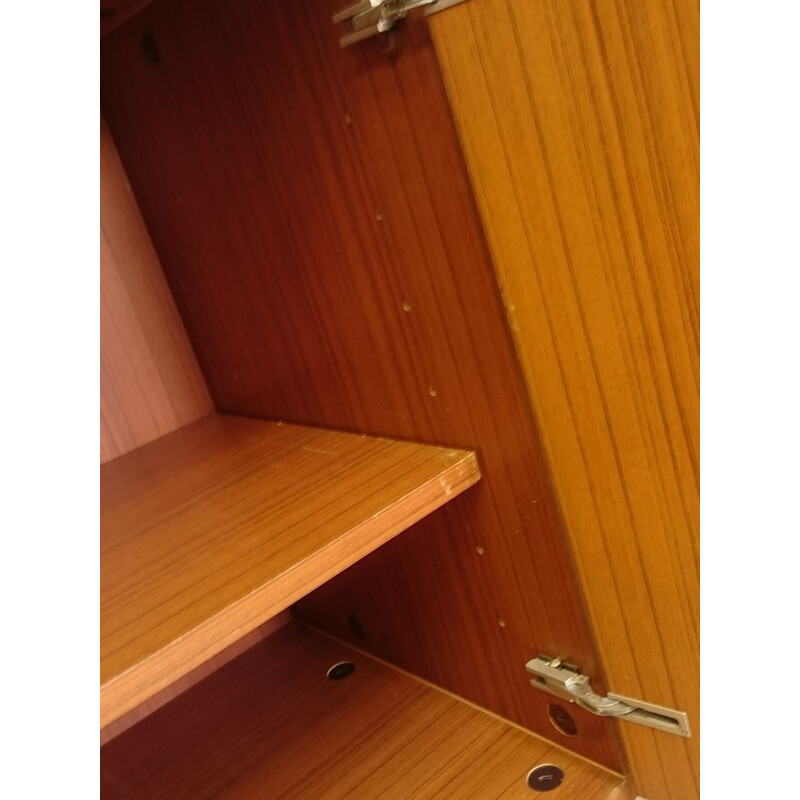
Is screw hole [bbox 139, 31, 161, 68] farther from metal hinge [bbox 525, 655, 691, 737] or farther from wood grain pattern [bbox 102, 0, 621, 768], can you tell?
metal hinge [bbox 525, 655, 691, 737]

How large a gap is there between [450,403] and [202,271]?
1.27 feet

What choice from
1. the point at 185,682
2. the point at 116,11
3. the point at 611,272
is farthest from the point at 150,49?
the point at 185,682

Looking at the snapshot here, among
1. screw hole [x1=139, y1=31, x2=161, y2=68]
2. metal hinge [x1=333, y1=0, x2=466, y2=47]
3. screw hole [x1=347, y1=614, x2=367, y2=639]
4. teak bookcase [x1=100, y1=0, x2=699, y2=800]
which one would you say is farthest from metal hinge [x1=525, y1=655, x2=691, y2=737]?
screw hole [x1=139, y1=31, x2=161, y2=68]

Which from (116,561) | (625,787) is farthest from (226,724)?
(625,787)

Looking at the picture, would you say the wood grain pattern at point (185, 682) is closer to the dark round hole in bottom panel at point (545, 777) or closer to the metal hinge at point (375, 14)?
the dark round hole in bottom panel at point (545, 777)

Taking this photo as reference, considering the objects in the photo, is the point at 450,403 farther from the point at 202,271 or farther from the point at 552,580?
the point at 202,271

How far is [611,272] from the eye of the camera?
458 millimetres

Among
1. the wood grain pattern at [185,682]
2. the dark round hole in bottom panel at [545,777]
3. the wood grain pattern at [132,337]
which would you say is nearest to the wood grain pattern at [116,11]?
the wood grain pattern at [132,337]

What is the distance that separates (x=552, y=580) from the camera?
0.59 metres

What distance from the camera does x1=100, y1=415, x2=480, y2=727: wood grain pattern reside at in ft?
1.60

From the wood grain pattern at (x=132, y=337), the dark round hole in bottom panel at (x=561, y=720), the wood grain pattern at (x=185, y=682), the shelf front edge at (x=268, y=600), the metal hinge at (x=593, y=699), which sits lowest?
the wood grain pattern at (x=185, y=682)

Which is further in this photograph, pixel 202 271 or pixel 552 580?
pixel 202 271

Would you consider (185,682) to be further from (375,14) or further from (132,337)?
(375,14)

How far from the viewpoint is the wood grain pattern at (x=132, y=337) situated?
91 cm
